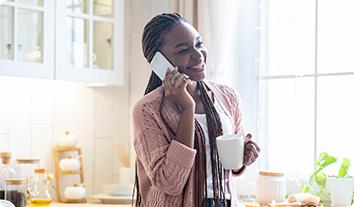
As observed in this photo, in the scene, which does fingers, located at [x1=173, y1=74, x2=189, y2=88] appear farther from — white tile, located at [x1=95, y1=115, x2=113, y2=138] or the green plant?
white tile, located at [x1=95, y1=115, x2=113, y2=138]

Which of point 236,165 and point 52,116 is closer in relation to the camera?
point 236,165

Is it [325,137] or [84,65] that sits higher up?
[84,65]

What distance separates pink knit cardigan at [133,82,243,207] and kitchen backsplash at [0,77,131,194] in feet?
3.75

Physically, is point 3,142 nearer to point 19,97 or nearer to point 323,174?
point 19,97

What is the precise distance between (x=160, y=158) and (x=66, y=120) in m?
1.45

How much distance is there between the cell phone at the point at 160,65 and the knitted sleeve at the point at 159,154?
0.10m

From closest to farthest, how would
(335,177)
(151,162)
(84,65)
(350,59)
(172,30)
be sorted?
(151,162) < (172,30) < (335,177) < (350,59) < (84,65)

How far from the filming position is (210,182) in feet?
6.24

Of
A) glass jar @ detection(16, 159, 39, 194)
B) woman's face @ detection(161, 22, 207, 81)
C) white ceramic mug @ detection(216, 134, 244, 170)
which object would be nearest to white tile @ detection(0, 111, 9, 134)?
glass jar @ detection(16, 159, 39, 194)

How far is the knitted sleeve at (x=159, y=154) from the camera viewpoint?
5.93 ft

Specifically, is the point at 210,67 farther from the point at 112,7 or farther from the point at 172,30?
the point at 172,30

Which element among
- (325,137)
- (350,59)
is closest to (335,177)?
(325,137)

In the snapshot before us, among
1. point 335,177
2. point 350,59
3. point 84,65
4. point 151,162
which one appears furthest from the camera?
point 84,65

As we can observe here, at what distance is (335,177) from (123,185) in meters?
1.00
